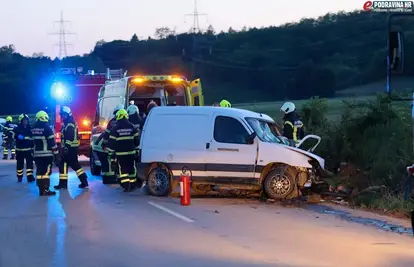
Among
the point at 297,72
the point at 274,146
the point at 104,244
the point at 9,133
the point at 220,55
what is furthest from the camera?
the point at 220,55

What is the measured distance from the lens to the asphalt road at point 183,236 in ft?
28.0

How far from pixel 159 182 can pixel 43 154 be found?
106 inches

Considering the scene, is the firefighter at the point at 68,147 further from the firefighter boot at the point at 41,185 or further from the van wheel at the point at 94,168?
the van wheel at the point at 94,168

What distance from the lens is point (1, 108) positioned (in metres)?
79.2

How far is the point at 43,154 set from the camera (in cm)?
1541

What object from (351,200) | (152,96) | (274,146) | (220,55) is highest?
(220,55)

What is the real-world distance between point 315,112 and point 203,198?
7674mm

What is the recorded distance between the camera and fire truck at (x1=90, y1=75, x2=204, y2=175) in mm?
19328

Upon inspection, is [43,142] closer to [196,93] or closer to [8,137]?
[196,93]

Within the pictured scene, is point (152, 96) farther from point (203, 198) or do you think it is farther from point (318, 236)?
point (318, 236)

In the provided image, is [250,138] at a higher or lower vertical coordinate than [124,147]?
higher

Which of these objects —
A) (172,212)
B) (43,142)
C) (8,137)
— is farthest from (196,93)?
(8,137)

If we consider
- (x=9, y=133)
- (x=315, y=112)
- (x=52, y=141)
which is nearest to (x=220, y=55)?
(x=9, y=133)

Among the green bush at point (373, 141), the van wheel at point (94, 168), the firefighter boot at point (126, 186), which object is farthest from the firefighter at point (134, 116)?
the green bush at point (373, 141)
